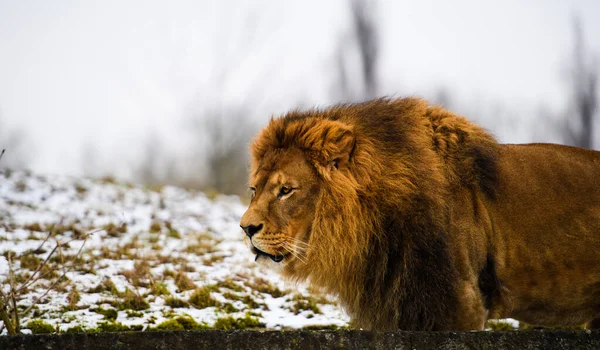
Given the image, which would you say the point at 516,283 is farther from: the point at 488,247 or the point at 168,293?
the point at 168,293

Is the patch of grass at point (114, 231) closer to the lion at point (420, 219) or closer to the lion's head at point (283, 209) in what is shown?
the lion at point (420, 219)

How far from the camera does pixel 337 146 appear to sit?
443 cm

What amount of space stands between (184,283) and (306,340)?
4.12 metres

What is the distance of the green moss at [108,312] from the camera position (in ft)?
19.0

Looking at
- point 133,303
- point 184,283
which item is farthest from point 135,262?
point 133,303

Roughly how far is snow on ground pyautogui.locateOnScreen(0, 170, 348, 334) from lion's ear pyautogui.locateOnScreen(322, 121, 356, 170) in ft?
4.64

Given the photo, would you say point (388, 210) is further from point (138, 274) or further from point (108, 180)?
point (108, 180)

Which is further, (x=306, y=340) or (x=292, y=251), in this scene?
(x=292, y=251)

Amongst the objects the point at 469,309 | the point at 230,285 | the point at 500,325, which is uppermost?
the point at 469,309

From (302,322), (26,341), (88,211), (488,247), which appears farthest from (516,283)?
(88,211)

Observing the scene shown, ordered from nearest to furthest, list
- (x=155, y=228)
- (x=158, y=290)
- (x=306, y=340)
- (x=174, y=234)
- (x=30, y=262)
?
1. (x=306, y=340)
2. (x=158, y=290)
3. (x=30, y=262)
4. (x=174, y=234)
5. (x=155, y=228)

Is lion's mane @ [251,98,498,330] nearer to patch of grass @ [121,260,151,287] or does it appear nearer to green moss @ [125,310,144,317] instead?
green moss @ [125,310,144,317]

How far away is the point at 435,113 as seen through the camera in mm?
4777

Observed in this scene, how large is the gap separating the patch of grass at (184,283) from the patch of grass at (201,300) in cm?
22
